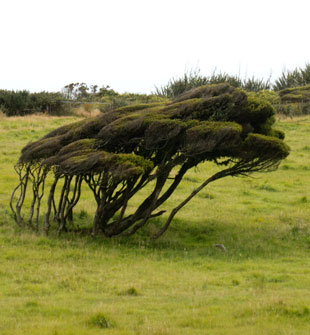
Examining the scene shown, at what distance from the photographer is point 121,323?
29.6ft

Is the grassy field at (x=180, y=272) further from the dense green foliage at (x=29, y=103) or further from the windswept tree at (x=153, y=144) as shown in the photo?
the dense green foliage at (x=29, y=103)

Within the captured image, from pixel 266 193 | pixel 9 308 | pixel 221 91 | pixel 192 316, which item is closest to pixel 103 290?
pixel 9 308

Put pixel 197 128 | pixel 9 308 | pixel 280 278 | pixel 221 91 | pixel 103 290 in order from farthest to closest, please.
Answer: pixel 221 91 → pixel 197 128 → pixel 280 278 → pixel 103 290 → pixel 9 308

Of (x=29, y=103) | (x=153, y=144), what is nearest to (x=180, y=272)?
(x=153, y=144)

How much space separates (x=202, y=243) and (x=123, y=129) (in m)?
4.63

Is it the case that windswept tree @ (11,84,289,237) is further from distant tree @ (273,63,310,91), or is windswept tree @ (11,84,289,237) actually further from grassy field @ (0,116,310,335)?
distant tree @ (273,63,310,91)

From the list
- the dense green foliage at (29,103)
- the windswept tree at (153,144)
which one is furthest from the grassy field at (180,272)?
the dense green foliage at (29,103)

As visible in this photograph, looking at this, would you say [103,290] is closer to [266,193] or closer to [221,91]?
[221,91]

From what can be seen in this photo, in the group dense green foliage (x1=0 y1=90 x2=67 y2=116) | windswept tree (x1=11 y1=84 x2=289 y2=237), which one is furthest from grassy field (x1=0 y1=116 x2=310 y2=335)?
dense green foliage (x1=0 y1=90 x2=67 y2=116)

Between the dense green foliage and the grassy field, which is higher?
the dense green foliage

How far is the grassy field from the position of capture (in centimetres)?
908

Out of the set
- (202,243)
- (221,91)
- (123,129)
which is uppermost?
(221,91)

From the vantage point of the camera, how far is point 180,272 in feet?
46.5

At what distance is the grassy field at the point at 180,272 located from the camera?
9078mm
